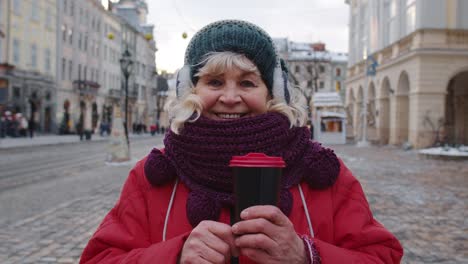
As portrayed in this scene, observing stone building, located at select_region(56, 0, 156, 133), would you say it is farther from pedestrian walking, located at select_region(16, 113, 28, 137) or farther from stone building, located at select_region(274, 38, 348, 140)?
stone building, located at select_region(274, 38, 348, 140)

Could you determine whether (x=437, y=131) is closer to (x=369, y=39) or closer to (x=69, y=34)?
(x=369, y=39)

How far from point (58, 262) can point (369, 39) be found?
3960 centimetres

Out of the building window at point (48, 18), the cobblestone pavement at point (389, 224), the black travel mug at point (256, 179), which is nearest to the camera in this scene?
the black travel mug at point (256, 179)

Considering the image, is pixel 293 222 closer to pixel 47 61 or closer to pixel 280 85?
pixel 280 85

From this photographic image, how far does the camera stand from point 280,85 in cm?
193

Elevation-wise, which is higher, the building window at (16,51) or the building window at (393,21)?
the building window at (393,21)

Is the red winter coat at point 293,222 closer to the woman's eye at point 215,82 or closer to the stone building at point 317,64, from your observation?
the woman's eye at point 215,82

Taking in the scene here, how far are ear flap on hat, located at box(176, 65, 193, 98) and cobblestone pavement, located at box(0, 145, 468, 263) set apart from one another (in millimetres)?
3947

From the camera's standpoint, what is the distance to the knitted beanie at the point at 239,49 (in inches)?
72.7

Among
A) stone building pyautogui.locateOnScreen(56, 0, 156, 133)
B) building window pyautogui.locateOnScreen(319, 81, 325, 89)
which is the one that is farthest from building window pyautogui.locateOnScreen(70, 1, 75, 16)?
building window pyautogui.locateOnScreen(319, 81, 325, 89)

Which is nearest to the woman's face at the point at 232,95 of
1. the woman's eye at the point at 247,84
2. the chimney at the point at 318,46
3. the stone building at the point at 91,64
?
the woman's eye at the point at 247,84

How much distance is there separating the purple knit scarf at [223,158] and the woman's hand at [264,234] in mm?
297

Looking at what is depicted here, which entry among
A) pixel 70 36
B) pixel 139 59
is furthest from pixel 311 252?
pixel 139 59

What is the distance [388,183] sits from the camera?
12500 millimetres
